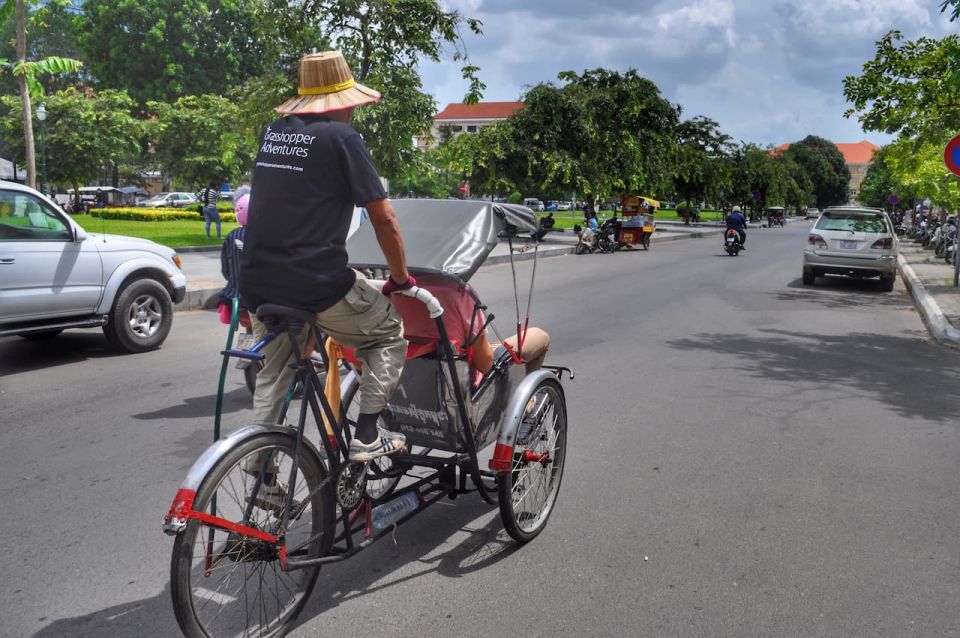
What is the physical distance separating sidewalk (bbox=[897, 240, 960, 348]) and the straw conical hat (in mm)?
9462

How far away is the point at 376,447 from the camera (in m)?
3.31

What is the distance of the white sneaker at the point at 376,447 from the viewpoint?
3213 millimetres

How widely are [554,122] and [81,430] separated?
95.4ft

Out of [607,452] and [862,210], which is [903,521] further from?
[862,210]

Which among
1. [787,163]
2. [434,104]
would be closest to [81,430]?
[434,104]

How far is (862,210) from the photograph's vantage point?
17688mm

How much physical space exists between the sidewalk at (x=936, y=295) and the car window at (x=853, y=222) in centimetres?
141

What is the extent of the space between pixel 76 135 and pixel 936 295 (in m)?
37.7

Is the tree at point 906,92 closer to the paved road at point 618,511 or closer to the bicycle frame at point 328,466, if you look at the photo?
the paved road at point 618,511

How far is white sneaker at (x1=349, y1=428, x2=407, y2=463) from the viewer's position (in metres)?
3.21

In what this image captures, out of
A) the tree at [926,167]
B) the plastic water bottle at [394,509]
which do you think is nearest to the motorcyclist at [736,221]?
the tree at [926,167]

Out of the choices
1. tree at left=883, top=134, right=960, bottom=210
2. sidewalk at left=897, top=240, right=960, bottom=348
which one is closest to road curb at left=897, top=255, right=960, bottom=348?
sidewalk at left=897, top=240, right=960, bottom=348

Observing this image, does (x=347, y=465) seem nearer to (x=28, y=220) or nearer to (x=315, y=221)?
(x=315, y=221)

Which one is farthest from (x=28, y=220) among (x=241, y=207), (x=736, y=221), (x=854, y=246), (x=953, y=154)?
(x=736, y=221)
